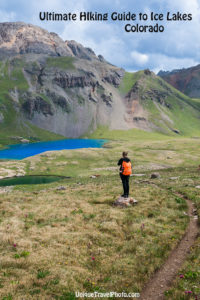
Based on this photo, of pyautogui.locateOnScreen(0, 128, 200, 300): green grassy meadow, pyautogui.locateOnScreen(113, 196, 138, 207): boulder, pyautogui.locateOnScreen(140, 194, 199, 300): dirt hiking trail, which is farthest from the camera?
pyautogui.locateOnScreen(113, 196, 138, 207): boulder

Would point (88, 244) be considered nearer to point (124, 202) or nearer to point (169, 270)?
point (169, 270)

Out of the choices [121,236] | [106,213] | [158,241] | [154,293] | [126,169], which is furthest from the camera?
[126,169]

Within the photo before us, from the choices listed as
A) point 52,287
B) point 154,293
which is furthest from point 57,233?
point 154,293

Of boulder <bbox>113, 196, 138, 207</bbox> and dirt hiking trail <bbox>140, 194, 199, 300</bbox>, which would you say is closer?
dirt hiking trail <bbox>140, 194, 199, 300</bbox>

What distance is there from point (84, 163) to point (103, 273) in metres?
89.8

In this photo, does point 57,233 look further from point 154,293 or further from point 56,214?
point 154,293

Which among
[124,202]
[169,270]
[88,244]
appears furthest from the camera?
[124,202]

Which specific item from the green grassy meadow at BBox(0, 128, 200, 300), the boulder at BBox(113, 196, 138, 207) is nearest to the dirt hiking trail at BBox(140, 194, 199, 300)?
the green grassy meadow at BBox(0, 128, 200, 300)

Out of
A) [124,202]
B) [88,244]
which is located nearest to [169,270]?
[88,244]

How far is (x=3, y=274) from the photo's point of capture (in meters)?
12.4

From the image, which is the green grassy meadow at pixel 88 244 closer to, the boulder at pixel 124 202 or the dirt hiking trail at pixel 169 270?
the dirt hiking trail at pixel 169 270

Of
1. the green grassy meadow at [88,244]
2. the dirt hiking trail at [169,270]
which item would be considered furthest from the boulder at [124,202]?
the dirt hiking trail at [169,270]

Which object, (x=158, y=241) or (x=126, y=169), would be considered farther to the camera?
(x=126, y=169)

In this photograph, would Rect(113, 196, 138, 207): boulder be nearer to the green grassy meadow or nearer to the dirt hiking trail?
the green grassy meadow
